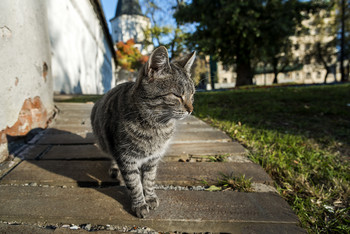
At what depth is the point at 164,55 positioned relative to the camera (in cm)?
155

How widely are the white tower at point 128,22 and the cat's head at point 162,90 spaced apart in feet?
85.5

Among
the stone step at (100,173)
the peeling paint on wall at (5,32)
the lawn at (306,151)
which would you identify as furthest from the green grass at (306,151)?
the peeling paint on wall at (5,32)

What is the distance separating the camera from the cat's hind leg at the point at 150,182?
4.69 ft

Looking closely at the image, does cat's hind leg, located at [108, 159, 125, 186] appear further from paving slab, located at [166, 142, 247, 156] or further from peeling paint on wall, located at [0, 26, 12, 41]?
peeling paint on wall, located at [0, 26, 12, 41]

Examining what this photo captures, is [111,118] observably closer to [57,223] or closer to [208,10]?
[57,223]

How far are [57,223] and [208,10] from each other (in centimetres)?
1407

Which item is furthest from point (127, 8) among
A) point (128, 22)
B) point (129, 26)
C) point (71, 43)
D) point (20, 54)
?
point (20, 54)

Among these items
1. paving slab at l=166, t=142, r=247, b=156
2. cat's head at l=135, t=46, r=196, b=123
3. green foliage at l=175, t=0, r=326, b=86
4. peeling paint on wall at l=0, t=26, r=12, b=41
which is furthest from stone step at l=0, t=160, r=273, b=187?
green foliage at l=175, t=0, r=326, b=86

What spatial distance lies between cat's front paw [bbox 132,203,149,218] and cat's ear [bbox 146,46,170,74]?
38.8 inches

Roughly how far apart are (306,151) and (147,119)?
6.98ft

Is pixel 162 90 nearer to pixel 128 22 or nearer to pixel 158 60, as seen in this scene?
pixel 158 60

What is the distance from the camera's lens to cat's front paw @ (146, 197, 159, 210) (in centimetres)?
141

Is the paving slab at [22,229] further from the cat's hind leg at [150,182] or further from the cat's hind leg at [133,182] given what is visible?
the cat's hind leg at [150,182]

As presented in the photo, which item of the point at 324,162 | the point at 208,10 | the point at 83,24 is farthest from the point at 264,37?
the point at 324,162
